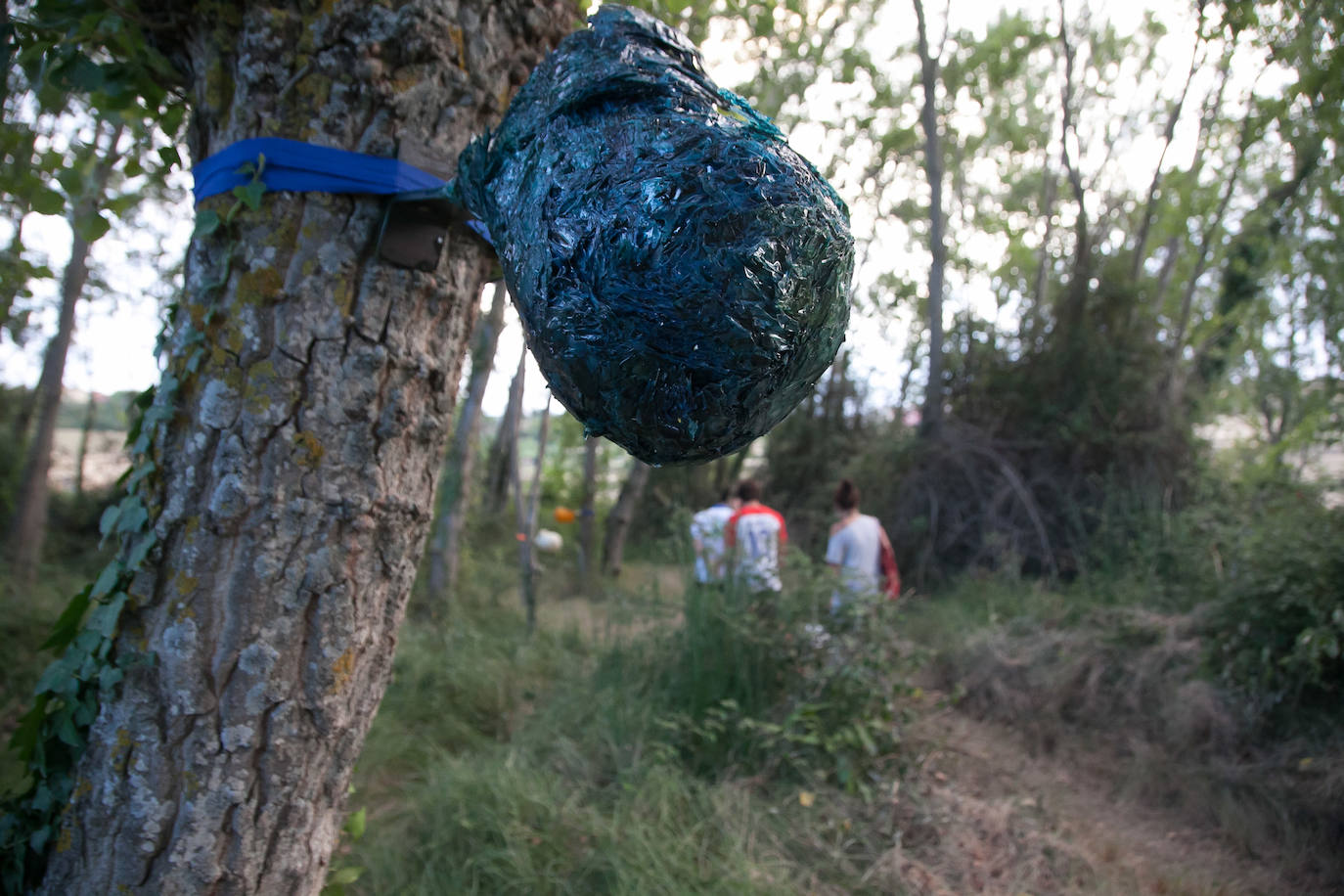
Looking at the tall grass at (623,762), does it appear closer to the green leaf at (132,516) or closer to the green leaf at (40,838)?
the green leaf at (40,838)

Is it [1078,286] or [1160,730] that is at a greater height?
[1078,286]

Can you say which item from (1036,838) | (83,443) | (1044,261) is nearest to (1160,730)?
(1036,838)

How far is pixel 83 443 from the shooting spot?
9.17 m

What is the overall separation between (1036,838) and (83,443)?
10568mm

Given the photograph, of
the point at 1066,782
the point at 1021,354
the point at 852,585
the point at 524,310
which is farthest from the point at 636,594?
the point at 1021,354

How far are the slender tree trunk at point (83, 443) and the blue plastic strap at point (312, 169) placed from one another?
31.7ft

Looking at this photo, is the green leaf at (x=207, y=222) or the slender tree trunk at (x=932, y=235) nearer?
the green leaf at (x=207, y=222)

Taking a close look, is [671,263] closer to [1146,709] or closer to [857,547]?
[857,547]

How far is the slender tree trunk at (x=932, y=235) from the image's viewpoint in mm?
8336

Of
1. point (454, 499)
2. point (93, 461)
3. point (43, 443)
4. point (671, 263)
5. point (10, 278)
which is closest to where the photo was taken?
point (671, 263)

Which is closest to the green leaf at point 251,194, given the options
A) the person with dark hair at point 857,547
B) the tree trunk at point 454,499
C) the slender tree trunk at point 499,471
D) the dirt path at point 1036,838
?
the dirt path at point 1036,838

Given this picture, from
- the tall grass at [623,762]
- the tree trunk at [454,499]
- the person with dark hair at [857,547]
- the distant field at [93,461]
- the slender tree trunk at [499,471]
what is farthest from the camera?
the slender tree trunk at [499,471]

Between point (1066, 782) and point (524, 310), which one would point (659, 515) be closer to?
point (1066, 782)

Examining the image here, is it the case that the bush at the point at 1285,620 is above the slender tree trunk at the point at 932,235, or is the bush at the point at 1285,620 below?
below
